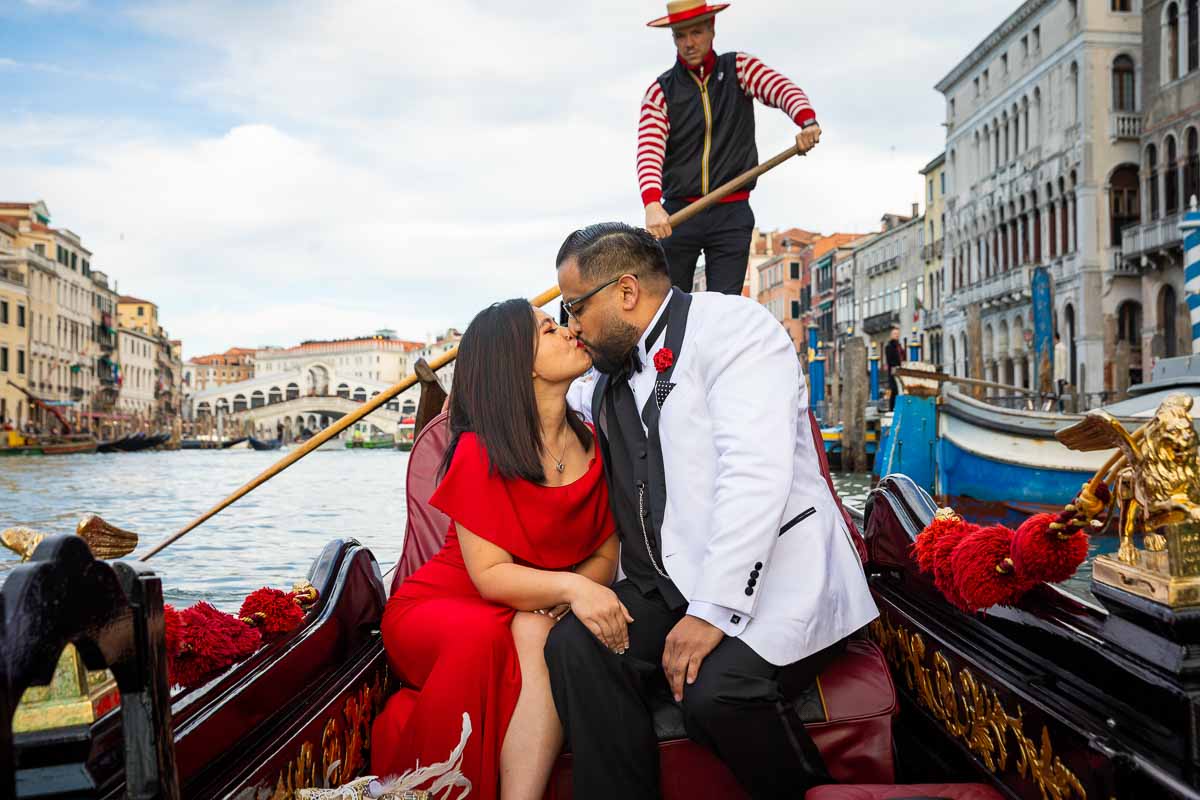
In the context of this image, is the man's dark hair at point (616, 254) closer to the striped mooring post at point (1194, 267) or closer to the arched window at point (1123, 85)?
the striped mooring post at point (1194, 267)

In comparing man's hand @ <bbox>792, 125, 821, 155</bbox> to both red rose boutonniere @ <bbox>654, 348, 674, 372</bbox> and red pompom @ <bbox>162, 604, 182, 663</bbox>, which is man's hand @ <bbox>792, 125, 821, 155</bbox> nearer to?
red rose boutonniere @ <bbox>654, 348, 674, 372</bbox>

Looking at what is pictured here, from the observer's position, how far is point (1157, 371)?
5.86 metres

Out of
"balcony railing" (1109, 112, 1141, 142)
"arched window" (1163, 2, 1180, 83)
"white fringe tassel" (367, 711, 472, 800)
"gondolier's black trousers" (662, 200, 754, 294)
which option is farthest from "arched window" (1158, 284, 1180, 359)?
"white fringe tassel" (367, 711, 472, 800)

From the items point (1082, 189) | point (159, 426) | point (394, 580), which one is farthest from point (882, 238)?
point (159, 426)

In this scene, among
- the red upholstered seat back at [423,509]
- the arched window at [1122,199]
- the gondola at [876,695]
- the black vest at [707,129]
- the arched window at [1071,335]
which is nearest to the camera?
the gondola at [876,695]

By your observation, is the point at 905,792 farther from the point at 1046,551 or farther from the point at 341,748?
the point at 341,748

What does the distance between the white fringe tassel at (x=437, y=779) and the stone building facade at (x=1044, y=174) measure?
40.4 feet

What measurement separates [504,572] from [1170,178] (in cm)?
1547

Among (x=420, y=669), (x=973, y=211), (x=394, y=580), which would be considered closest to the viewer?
(x=420, y=669)

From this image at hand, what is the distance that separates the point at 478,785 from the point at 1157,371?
18.5 feet

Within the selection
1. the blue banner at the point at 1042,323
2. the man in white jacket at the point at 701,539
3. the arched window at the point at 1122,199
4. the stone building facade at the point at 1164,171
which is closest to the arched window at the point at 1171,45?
the stone building facade at the point at 1164,171

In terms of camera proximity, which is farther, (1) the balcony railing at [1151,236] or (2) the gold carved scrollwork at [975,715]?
(1) the balcony railing at [1151,236]

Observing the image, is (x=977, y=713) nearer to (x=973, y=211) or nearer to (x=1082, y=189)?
(x=1082, y=189)

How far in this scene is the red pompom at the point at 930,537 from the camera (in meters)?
1.39
